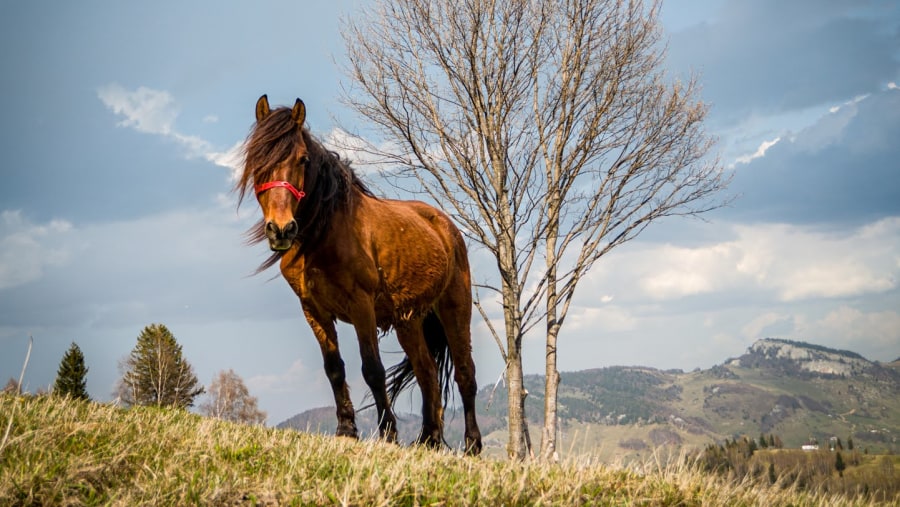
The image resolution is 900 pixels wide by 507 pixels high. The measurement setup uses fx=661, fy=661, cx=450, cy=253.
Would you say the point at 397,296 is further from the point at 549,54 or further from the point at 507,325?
the point at 549,54

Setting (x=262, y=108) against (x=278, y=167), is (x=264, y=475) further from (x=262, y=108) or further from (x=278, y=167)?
(x=262, y=108)

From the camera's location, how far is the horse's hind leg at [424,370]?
7047 mm

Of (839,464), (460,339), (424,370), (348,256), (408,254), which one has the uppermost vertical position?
(408,254)

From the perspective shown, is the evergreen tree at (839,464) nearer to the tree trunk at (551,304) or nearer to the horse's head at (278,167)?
the tree trunk at (551,304)

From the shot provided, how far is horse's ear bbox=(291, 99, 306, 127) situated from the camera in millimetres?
5859

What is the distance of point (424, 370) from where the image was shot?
727 centimetres

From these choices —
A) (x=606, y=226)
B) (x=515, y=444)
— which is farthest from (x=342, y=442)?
(x=606, y=226)

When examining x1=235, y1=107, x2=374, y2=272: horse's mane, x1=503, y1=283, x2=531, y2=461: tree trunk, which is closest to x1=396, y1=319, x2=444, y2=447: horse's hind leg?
x1=235, y1=107, x2=374, y2=272: horse's mane

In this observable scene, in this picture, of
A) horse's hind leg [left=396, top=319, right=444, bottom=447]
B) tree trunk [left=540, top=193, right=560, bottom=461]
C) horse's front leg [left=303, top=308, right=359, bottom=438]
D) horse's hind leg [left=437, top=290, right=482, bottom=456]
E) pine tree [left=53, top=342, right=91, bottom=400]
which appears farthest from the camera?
pine tree [left=53, top=342, right=91, bottom=400]

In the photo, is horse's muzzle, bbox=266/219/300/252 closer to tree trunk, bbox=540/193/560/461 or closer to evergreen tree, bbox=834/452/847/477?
tree trunk, bbox=540/193/560/461

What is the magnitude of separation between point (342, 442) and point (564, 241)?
9998 mm

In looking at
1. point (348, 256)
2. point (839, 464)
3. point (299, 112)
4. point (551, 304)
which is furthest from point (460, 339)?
point (839, 464)

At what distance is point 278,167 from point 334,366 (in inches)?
75.5

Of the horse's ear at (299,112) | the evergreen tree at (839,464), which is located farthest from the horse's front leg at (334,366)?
the evergreen tree at (839,464)
